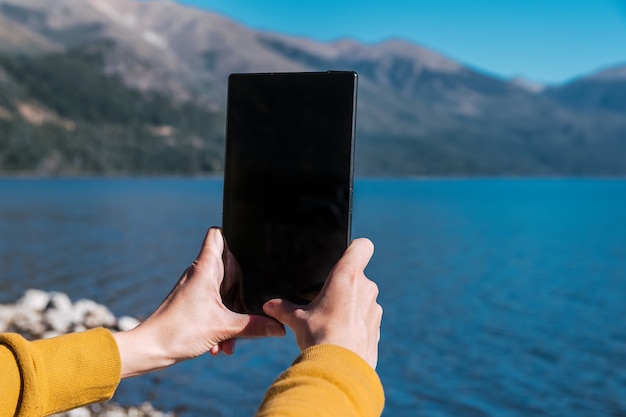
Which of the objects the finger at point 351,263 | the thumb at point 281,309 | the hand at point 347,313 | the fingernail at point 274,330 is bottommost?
the fingernail at point 274,330

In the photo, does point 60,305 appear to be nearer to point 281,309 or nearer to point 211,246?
point 211,246

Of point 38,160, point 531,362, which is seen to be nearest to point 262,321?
point 531,362

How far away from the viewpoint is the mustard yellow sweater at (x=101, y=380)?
1.42 m

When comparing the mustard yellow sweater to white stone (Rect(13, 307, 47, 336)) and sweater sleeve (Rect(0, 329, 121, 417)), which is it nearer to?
sweater sleeve (Rect(0, 329, 121, 417))

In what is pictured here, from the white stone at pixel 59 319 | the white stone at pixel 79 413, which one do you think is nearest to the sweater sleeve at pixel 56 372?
the white stone at pixel 79 413

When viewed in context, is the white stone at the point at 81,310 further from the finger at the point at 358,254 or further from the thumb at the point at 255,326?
the finger at the point at 358,254

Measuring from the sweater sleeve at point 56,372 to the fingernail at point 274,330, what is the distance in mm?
490

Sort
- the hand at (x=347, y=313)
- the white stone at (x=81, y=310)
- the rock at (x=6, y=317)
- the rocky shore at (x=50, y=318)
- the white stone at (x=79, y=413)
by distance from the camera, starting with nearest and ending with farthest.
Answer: the hand at (x=347, y=313) → the white stone at (x=79, y=413) → the rocky shore at (x=50, y=318) → the rock at (x=6, y=317) → the white stone at (x=81, y=310)

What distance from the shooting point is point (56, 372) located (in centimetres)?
208

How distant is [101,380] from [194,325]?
0.33 metres

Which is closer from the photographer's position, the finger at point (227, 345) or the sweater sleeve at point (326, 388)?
the sweater sleeve at point (326, 388)

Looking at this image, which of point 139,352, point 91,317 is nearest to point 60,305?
point 91,317

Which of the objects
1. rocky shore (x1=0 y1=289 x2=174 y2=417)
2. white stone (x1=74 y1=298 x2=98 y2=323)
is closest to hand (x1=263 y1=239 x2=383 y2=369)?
rocky shore (x1=0 y1=289 x2=174 y2=417)

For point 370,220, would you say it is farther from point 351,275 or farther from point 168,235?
point 351,275
